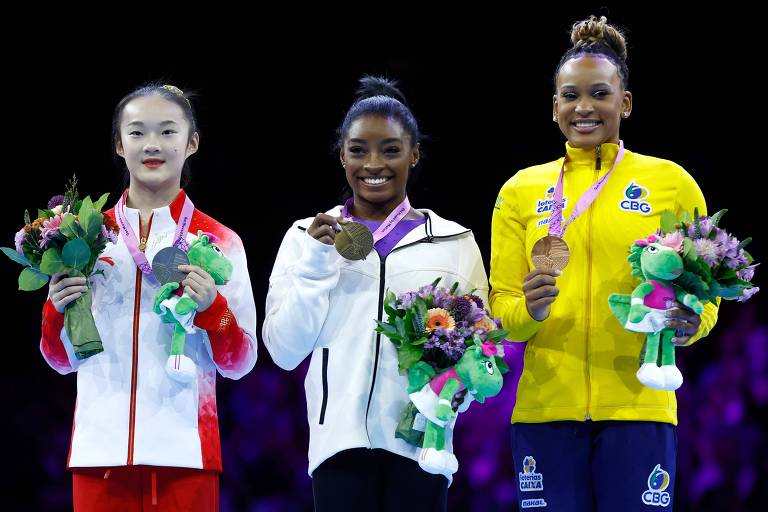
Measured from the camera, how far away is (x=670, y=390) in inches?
114

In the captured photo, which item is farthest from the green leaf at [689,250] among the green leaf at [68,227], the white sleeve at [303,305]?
the green leaf at [68,227]

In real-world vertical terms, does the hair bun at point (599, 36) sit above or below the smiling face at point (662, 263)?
above

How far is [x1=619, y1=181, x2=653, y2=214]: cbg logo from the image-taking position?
3.11 metres

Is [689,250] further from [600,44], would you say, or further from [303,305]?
[303,305]

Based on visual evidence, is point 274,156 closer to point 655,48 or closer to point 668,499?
point 655,48

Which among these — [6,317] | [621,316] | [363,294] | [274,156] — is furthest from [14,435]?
[621,316]

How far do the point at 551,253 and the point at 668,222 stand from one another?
33cm

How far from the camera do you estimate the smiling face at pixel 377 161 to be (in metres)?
3.23

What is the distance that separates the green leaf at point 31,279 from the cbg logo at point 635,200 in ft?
5.59

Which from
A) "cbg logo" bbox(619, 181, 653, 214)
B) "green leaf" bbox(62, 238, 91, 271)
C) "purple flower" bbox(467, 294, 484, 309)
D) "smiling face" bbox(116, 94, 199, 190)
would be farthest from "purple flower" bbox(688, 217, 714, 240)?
"green leaf" bbox(62, 238, 91, 271)

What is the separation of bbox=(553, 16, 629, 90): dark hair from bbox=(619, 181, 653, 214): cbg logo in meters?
0.36

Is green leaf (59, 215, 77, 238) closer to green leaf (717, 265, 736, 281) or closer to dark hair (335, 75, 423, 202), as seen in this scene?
dark hair (335, 75, 423, 202)

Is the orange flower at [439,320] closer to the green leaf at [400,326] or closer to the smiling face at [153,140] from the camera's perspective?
the green leaf at [400,326]

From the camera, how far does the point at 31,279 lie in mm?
3096
